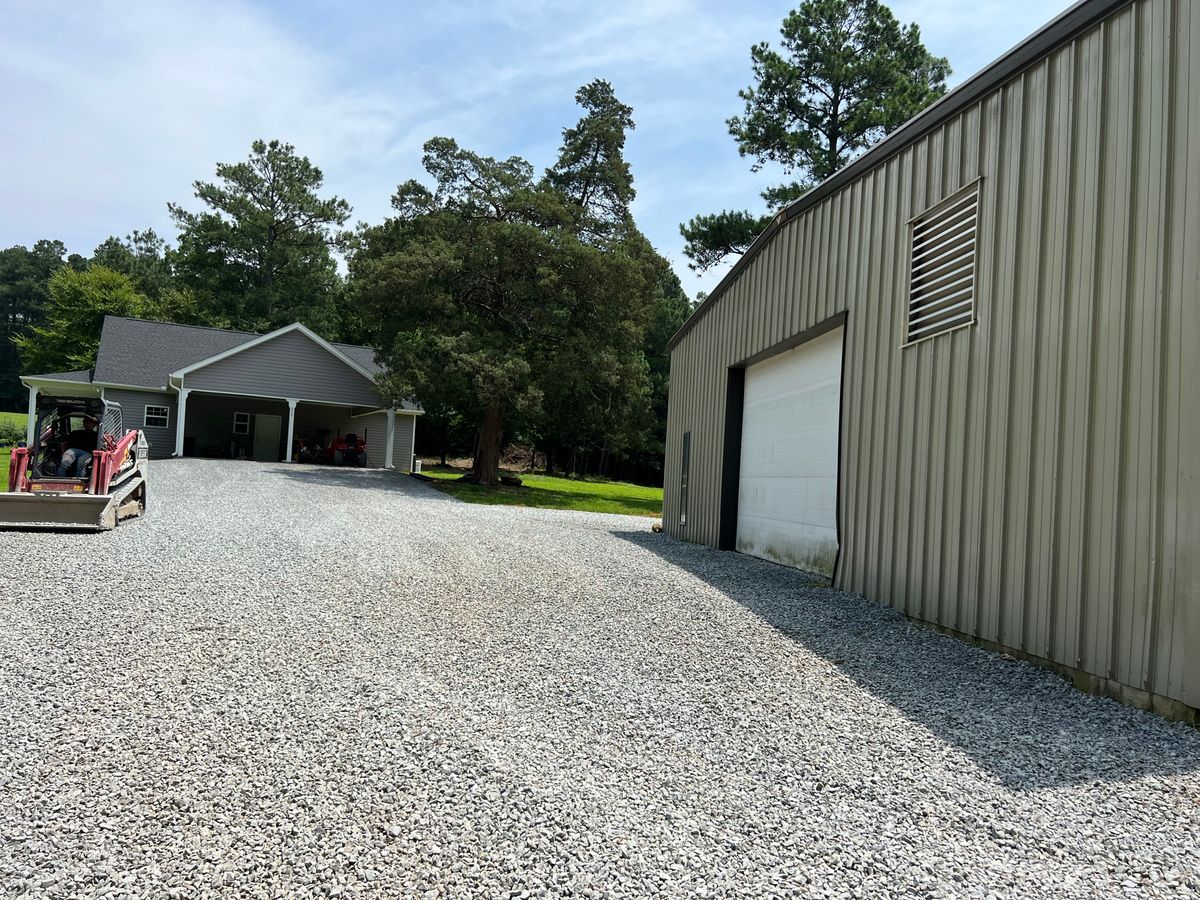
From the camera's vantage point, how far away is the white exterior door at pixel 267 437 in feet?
88.0

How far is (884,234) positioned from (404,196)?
18.9m

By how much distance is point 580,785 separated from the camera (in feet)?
9.48

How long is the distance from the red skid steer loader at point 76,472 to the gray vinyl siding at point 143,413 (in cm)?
1418

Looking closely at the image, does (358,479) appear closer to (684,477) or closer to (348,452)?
(348,452)

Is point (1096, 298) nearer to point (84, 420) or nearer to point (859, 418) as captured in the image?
point (859, 418)

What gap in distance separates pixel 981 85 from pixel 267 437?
85.2 feet

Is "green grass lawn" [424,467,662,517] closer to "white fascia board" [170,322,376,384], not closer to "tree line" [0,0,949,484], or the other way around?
"tree line" [0,0,949,484]

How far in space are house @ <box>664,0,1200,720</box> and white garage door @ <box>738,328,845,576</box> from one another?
0.07 metres

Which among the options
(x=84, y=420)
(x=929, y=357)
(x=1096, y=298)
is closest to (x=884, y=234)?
(x=929, y=357)

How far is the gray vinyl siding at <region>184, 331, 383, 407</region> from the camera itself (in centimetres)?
2397

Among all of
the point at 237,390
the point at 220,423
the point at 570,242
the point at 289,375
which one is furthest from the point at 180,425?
the point at 570,242

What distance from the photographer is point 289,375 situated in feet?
81.1

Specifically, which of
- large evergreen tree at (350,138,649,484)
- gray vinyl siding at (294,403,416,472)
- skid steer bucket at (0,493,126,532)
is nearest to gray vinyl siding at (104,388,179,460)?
gray vinyl siding at (294,403,416,472)

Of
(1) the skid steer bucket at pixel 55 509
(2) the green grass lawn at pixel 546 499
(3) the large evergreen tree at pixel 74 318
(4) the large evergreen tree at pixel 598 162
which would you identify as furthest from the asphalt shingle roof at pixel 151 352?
(3) the large evergreen tree at pixel 74 318
